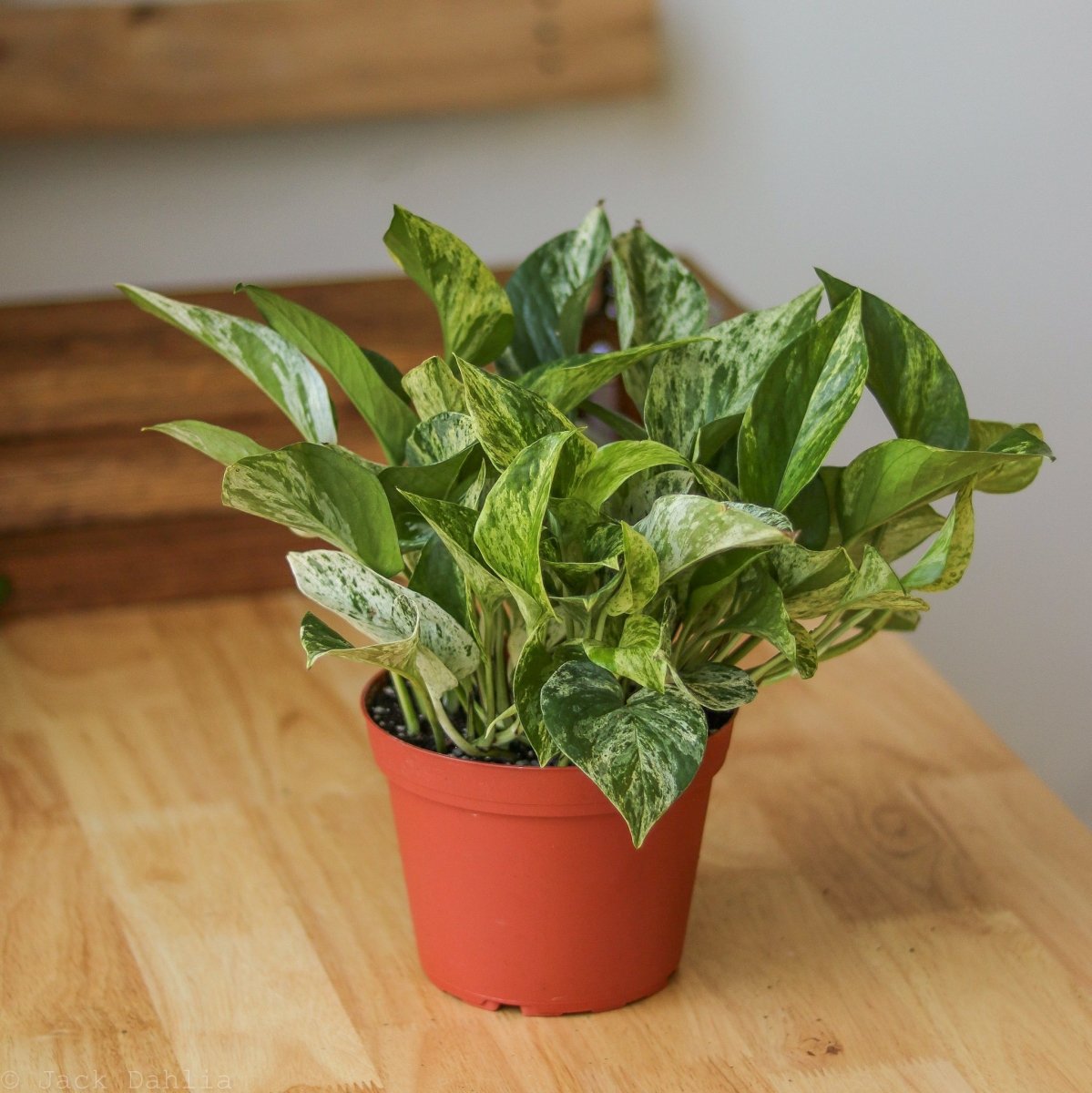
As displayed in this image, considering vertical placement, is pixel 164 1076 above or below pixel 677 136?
below

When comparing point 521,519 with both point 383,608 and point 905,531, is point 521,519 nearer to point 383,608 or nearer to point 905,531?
point 383,608

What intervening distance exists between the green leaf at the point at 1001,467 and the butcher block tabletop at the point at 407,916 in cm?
23

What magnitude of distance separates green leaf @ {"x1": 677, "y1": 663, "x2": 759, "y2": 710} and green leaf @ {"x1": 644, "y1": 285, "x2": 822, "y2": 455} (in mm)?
87

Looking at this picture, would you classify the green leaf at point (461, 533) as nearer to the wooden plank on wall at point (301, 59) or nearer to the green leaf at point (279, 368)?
the green leaf at point (279, 368)

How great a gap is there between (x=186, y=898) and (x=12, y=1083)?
15 centimetres

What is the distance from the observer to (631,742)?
49 centimetres

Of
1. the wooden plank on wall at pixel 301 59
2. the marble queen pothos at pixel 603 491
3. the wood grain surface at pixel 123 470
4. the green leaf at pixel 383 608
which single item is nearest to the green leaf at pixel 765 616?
the marble queen pothos at pixel 603 491

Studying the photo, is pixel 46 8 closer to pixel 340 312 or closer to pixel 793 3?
pixel 340 312

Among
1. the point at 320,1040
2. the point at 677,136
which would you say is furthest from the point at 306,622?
the point at 677,136

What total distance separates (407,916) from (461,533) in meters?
0.27

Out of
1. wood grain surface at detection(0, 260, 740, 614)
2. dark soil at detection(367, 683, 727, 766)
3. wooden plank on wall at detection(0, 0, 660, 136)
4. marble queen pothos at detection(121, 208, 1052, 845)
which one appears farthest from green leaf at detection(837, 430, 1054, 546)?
wooden plank on wall at detection(0, 0, 660, 136)

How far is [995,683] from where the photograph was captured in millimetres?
1172

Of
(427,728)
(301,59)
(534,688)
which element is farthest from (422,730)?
(301,59)

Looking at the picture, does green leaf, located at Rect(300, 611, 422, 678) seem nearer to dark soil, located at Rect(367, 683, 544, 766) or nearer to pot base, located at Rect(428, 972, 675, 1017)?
dark soil, located at Rect(367, 683, 544, 766)
